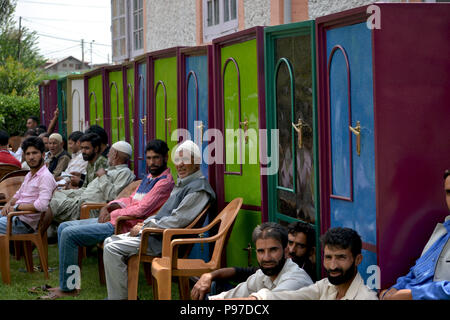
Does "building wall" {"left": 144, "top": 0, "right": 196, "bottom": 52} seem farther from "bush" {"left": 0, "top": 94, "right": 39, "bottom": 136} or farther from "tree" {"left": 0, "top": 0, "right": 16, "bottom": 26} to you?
"tree" {"left": 0, "top": 0, "right": 16, "bottom": 26}

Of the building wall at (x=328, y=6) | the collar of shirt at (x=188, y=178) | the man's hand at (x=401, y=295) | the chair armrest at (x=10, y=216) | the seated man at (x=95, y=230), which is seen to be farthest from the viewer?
the chair armrest at (x=10, y=216)

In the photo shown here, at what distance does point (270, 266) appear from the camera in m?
4.40

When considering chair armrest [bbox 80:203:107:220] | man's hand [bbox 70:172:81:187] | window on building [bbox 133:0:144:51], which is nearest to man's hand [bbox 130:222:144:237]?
chair armrest [bbox 80:203:107:220]

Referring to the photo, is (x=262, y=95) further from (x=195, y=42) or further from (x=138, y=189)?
(x=195, y=42)

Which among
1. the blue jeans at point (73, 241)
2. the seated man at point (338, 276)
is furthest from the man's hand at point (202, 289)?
the blue jeans at point (73, 241)

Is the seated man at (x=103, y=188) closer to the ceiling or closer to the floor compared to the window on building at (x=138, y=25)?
closer to the floor

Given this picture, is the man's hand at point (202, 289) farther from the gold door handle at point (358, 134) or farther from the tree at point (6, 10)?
the tree at point (6, 10)

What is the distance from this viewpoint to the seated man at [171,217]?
239 inches

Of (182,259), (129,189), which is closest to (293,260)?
(182,259)

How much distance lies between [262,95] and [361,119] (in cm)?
149

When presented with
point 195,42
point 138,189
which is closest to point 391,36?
point 138,189

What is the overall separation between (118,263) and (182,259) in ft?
1.82

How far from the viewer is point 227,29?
10.1 m

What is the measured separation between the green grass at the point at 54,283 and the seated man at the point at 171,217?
58cm
